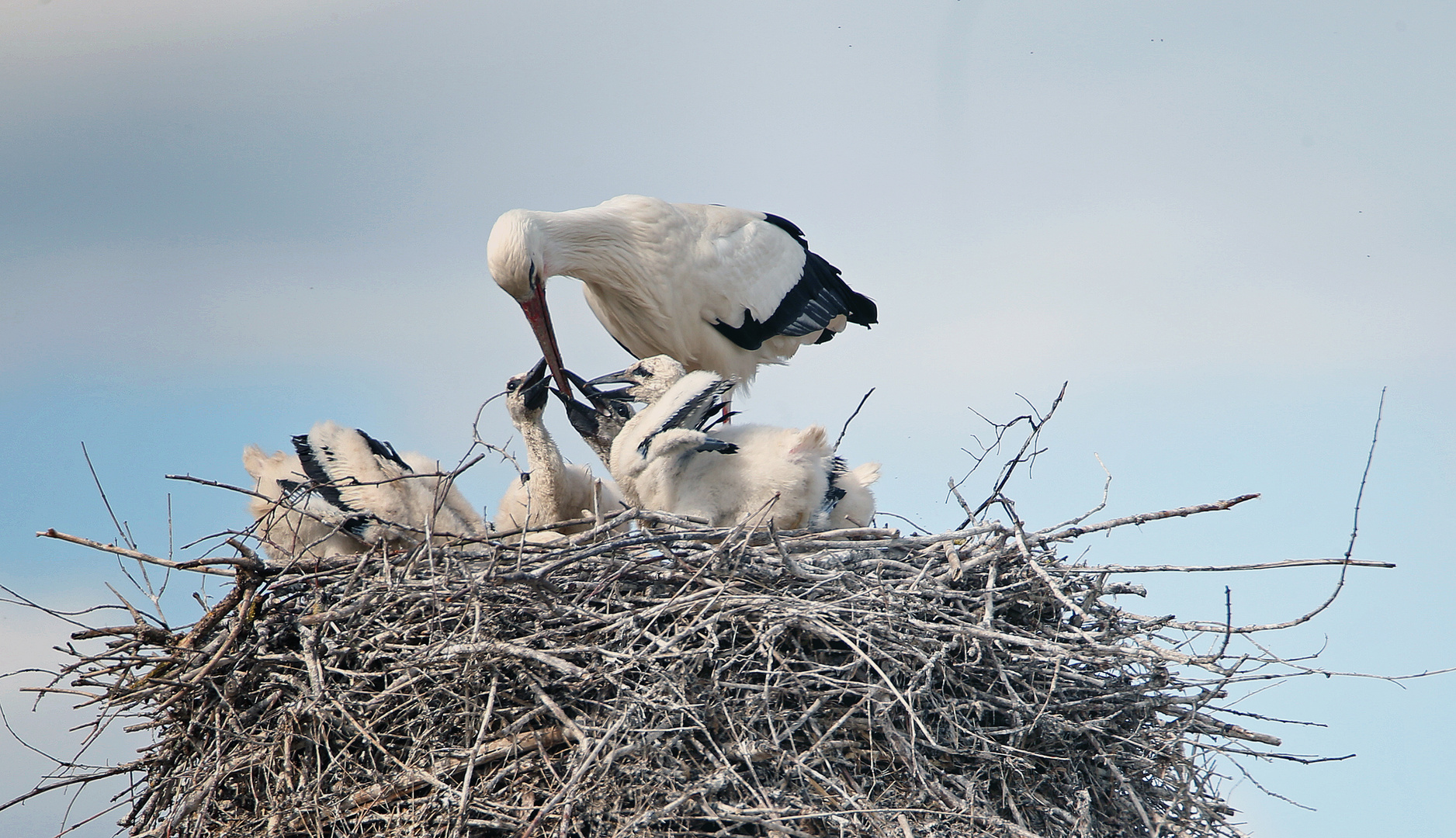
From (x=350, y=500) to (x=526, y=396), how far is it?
25.6 inches

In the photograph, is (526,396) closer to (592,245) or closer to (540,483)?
(540,483)

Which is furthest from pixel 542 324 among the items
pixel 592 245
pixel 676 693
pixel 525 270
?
pixel 676 693

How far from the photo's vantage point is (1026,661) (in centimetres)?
310

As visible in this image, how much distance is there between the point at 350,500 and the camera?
364cm

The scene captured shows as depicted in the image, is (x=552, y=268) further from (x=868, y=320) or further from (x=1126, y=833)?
(x=1126, y=833)

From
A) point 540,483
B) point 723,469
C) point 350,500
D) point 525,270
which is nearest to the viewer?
point 723,469

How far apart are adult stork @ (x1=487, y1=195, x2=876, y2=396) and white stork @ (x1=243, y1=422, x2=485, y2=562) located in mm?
683

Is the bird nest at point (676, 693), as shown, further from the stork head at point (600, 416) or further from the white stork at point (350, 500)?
the stork head at point (600, 416)

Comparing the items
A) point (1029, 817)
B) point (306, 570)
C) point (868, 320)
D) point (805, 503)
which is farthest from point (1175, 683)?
point (868, 320)

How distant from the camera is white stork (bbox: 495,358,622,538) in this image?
152 inches

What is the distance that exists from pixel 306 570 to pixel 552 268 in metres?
1.69

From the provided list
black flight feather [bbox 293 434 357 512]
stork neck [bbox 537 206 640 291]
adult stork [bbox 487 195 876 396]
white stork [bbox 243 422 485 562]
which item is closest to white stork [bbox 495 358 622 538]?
white stork [bbox 243 422 485 562]

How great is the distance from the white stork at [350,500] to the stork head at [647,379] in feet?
2.12

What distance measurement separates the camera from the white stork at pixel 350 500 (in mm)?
3570
